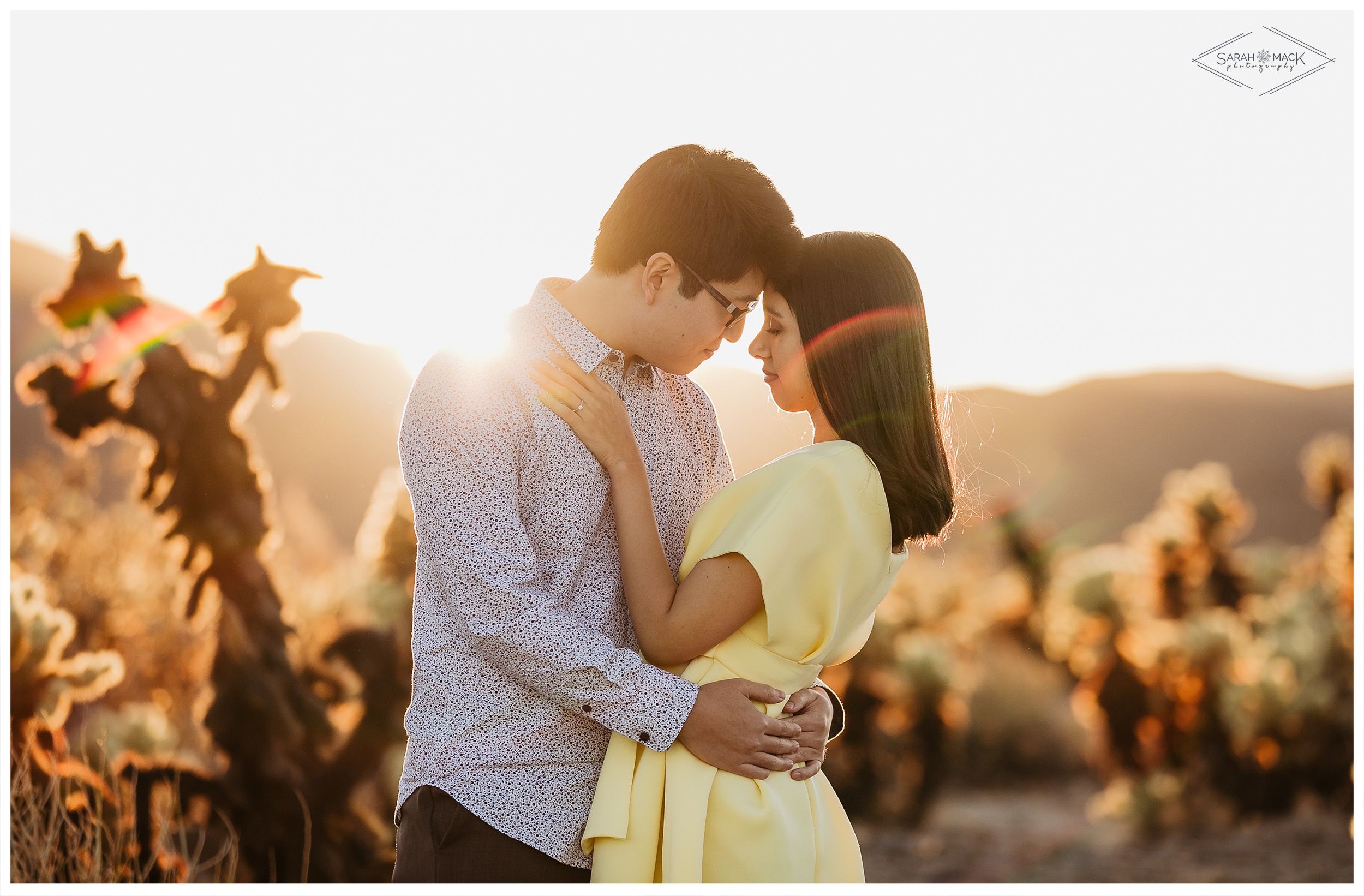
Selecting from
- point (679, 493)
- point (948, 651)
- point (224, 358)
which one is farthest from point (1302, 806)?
point (224, 358)

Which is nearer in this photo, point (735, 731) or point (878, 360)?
point (735, 731)

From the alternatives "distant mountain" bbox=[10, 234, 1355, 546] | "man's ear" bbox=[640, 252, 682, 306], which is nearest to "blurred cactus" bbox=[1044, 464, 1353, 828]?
"distant mountain" bbox=[10, 234, 1355, 546]

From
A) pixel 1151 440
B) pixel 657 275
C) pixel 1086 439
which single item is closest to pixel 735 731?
pixel 657 275

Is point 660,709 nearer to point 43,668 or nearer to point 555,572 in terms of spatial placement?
point 555,572

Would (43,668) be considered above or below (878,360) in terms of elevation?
below

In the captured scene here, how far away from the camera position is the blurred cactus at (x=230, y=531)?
3.33 metres

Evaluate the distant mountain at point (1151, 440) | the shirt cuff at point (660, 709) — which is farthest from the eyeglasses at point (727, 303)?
the distant mountain at point (1151, 440)

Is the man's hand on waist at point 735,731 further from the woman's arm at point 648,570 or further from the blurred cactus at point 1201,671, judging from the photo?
the blurred cactus at point 1201,671

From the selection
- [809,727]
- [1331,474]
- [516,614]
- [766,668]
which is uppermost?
[516,614]

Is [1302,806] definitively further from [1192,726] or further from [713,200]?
[713,200]

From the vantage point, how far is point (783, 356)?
6.37ft

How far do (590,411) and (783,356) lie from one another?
16.4 inches

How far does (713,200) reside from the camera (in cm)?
185

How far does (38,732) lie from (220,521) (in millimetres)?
894
